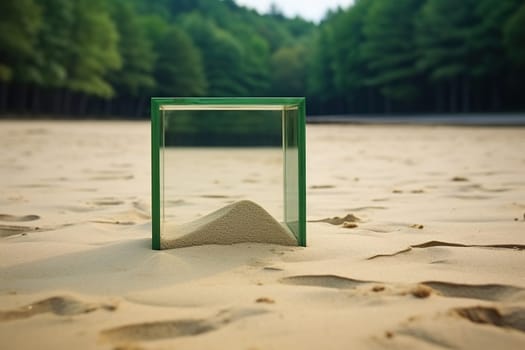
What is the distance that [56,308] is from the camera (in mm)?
1443

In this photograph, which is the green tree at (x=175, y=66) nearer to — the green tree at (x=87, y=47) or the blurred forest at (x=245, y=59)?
the blurred forest at (x=245, y=59)

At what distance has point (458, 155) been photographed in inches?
261

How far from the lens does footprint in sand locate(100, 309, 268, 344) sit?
1262 millimetres

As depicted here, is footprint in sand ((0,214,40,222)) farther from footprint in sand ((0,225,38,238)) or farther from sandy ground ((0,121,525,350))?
footprint in sand ((0,225,38,238))

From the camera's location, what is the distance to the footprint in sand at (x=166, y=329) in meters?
1.26

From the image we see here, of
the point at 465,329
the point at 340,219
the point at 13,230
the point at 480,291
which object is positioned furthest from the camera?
the point at 340,219

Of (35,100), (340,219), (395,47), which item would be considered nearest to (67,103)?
(35,100)

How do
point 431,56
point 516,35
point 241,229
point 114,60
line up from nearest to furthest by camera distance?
point 241,229 < point 516,35 < point 431,56 < point 114,60

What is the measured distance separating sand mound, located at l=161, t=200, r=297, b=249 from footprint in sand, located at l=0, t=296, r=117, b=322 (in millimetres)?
620

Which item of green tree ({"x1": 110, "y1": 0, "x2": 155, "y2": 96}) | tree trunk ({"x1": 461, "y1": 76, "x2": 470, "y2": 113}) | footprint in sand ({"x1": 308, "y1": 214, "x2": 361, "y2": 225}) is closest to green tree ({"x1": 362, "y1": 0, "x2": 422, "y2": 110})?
tree trunk ({"x1": 461, "y1": 76, "x2": 470, "y2": 113})

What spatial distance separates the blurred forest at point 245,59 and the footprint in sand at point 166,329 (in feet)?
79.8

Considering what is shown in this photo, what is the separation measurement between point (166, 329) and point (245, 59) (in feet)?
167

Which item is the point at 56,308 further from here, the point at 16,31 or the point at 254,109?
the point at 16,31

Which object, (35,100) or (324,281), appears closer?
(324,281)
